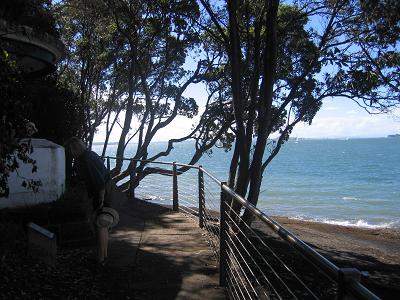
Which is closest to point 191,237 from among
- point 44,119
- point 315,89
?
point 44,119

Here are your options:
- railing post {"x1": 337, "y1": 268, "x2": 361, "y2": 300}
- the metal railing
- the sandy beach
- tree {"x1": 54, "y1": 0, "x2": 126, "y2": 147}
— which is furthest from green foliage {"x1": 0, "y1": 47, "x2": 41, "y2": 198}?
tree {"x1": 54, "y1": 0, "x2": 126, "y2": 147}

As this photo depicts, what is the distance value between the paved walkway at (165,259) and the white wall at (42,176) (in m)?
1.29

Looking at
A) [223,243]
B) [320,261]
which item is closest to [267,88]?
[223,243]

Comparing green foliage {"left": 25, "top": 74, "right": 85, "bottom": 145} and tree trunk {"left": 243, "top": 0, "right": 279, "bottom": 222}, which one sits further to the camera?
green foliage {"left": 25, "top": 74, "right": 85, "bottom": 145}

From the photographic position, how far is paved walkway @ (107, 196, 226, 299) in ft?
18.0

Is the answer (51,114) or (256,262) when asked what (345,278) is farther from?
(51,114)

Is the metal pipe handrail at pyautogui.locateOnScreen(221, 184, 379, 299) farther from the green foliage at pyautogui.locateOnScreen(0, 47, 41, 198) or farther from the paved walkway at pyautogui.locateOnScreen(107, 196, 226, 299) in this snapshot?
the paved walkway at pyautogui.locateOnScreen(107, 196, 226, 299)

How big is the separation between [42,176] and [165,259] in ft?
9.40

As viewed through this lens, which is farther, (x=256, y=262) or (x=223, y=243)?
(x=256, y=262)

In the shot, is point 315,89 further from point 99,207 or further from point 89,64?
point 99,207

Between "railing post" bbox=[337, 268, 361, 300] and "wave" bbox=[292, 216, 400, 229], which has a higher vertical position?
"railing post" bbox=[337, 268, 361, 300]

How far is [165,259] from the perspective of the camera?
6.70 m

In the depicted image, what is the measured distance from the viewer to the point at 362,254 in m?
17.4

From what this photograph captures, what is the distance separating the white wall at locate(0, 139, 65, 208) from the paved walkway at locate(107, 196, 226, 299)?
129cm
